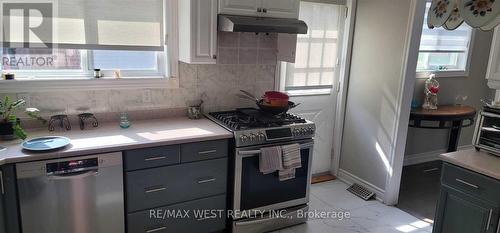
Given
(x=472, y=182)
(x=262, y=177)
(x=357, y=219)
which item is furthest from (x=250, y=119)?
(x=472, y=182)

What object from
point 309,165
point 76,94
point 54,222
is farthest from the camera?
point 309,165

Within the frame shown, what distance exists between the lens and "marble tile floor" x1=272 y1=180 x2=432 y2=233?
2.96 meters

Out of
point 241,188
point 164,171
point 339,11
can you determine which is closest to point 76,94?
point 164,171

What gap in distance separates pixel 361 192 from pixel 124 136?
2.42m

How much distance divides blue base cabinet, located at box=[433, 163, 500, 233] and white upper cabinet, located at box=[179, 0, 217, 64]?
1845 mm

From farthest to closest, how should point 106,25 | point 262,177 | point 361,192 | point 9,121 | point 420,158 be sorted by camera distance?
point 420,158
point 361,192
point 262,177
point 106,25
point 9,121

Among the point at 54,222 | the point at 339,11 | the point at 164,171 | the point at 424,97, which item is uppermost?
the point at 339,11

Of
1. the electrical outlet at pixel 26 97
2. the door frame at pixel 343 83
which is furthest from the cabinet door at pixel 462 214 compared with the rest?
the electrical outlet at pixel 26 97

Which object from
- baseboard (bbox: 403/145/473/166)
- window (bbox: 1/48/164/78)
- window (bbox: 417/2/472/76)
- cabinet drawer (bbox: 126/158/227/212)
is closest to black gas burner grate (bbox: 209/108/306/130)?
cabinet drawer (bbox: 126/158/227/212)

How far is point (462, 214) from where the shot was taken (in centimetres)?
219

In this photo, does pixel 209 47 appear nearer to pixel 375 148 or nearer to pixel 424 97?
pixel 375 148

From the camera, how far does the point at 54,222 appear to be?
2.12 meters

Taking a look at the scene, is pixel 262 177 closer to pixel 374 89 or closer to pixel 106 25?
pixel 374 89

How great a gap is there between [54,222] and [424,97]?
3.94 m
